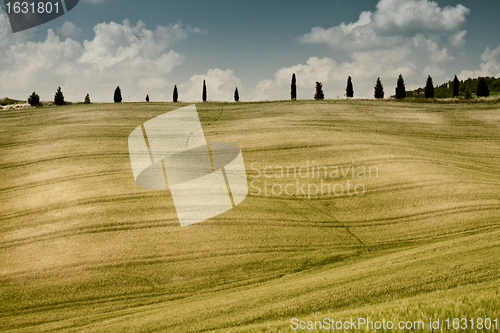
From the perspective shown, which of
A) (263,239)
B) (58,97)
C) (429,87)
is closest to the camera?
(263,239)

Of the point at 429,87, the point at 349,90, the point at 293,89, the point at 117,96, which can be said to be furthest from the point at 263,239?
the point at 117,96

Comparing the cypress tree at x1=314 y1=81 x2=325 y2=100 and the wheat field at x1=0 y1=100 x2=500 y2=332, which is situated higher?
the cypress tree at x1=314 y1=81 x2=325 y2=100

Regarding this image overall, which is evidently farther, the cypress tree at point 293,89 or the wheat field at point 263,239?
the cypress tree at point 293,89

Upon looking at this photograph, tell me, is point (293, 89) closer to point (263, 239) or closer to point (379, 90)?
point (379, 90)

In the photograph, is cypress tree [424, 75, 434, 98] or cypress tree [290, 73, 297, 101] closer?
cypress tree [424, 75, 434, 98]

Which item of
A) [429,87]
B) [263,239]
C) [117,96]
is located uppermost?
[117,96]

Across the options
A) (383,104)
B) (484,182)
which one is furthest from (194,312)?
(383,104)

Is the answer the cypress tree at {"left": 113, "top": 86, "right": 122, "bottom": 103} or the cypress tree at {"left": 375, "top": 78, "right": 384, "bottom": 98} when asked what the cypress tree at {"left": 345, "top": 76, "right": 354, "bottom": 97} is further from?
the cypress tree at {"left": 113, "top": 86, "right": 122, "bottom": 103}

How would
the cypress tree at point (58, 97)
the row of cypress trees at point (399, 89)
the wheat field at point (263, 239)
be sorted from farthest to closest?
the cypress tree at point (58, 97) → the row of cypress trees at point (399, 89) → the wheat field at point (263, 239)

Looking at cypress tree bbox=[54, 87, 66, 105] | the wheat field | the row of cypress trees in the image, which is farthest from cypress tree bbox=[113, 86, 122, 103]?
the row of cypress trees

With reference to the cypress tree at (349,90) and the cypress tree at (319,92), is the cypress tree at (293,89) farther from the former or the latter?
the cypress tree at (349,90)

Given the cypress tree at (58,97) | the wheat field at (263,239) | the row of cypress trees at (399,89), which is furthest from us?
the cypress tree at (58,97)

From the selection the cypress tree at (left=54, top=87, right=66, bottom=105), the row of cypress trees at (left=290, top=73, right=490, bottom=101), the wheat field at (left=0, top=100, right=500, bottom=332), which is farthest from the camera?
the cypress tree at (left=54, top=87, right=66, bottom=105)

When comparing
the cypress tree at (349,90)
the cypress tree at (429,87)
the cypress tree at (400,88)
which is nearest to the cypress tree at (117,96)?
the cypress tree at (349,90)
